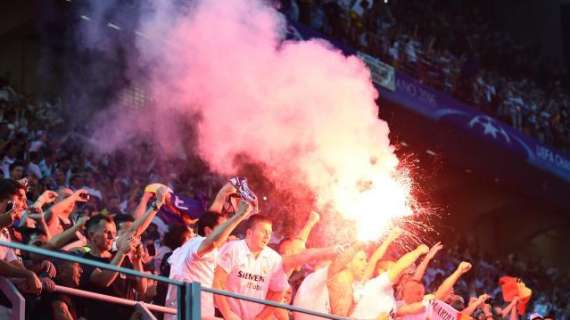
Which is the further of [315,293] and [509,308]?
[509,308]

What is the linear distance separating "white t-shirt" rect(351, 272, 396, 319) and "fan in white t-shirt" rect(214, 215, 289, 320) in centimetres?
74

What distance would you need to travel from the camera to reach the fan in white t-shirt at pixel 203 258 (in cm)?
510

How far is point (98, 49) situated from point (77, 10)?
1.02 metres

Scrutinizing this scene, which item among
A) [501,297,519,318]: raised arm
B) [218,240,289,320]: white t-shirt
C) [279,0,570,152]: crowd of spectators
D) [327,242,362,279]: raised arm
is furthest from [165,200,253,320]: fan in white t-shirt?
[279,0,570,152]: crowd of spectators

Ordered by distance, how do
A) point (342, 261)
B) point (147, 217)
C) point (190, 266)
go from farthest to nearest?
point (342, 261)
point (190, 266)
point (147, 217)

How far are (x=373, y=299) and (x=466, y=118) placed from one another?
917 cm

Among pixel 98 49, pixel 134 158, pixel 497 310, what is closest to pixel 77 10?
pixel 98 49

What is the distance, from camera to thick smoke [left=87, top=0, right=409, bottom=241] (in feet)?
23.6

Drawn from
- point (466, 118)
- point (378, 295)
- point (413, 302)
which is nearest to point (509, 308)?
point (413, 302)

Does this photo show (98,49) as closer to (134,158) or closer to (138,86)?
(138,86)

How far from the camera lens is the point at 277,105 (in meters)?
7.99

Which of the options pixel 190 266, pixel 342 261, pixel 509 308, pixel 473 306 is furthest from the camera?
pixel 509 308

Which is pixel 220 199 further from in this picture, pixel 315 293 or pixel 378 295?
pixel 378 295

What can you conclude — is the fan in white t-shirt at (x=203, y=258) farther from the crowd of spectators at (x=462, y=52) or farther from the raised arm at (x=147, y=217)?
the crowd of spectators at (x=462, y=52)
